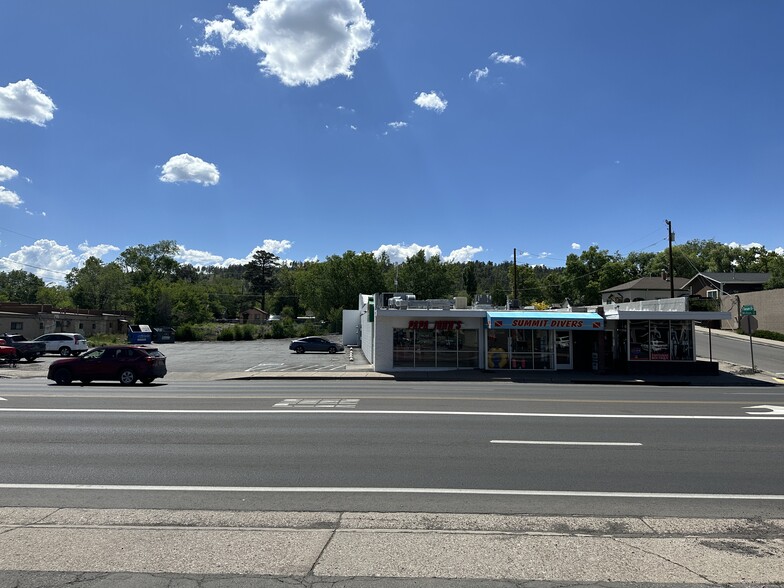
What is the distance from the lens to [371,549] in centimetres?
Result: 500

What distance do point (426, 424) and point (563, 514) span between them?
5630 mm

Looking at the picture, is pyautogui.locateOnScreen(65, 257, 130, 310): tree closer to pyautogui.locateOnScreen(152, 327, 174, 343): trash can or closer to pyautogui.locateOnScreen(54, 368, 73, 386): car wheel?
pyautogui.locateOnScreen(152, 327, 174, 343): trash can

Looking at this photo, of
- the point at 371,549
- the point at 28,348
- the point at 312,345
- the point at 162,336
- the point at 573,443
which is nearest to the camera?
the point at 371,549

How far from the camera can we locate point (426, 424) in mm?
11680

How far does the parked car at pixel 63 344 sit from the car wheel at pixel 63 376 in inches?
818

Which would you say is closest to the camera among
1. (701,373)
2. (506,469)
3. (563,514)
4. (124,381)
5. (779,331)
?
(563,514)

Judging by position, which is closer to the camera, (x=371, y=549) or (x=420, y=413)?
(x=371, y=549)

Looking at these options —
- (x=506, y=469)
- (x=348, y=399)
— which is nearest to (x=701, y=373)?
(x=348, y=399)

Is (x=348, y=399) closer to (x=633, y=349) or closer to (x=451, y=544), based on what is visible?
(x=451, y=544)

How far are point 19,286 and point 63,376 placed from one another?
12614 centimetres

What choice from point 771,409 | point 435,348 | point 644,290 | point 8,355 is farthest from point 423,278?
point 771,409

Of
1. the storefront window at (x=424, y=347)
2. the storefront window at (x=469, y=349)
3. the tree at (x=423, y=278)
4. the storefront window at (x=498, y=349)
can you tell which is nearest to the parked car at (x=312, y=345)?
the storefront window at (x=424, y=347)

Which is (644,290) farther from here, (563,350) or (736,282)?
(563,350)

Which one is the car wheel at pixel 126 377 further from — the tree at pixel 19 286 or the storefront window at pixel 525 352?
the tree at pixel 19 286
